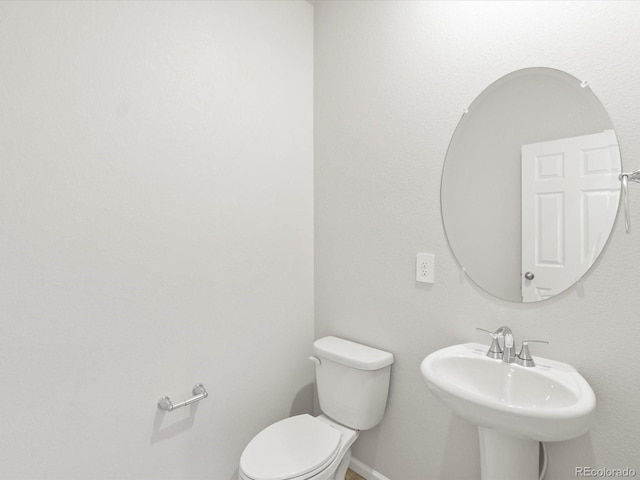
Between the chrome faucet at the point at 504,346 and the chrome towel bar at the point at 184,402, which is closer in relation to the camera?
the chrome faucet at the point at 504,346

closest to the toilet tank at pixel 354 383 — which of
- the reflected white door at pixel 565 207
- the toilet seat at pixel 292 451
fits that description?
the toilet seat at pixel 292 451

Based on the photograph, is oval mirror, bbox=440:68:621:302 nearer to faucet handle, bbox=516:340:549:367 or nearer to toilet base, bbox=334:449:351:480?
faucet handle, bbox=516:340:549:367

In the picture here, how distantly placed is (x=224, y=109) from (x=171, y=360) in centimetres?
114

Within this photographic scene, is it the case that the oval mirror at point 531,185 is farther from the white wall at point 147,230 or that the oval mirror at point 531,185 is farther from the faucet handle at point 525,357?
the white wall at point 147,230

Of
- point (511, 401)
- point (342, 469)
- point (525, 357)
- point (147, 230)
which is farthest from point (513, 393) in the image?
point (147, 230)

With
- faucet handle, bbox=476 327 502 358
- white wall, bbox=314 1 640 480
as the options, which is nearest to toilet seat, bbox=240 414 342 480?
white wall, bbox=314 1 640 480

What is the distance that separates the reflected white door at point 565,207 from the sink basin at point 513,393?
10.4 inches

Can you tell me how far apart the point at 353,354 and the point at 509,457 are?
0.70 metres

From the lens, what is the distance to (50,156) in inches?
44.0

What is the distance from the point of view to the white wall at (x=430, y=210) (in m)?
1.05

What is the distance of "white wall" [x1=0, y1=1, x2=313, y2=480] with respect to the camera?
1085 mm

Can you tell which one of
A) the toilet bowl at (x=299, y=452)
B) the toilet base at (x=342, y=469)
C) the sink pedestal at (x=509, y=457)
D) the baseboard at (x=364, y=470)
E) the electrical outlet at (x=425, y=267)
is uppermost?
the electrical outlet at (x=425, y=267)

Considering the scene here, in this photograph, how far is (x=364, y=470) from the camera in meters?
A: 1.74

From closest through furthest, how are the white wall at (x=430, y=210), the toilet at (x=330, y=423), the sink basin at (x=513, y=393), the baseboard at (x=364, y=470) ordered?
the sink basin at (x=513, y=393)
the white wall at (x=430, y=210)
the toilet at (x=330, y=423)
the baseboard at (x=364, y=470)
